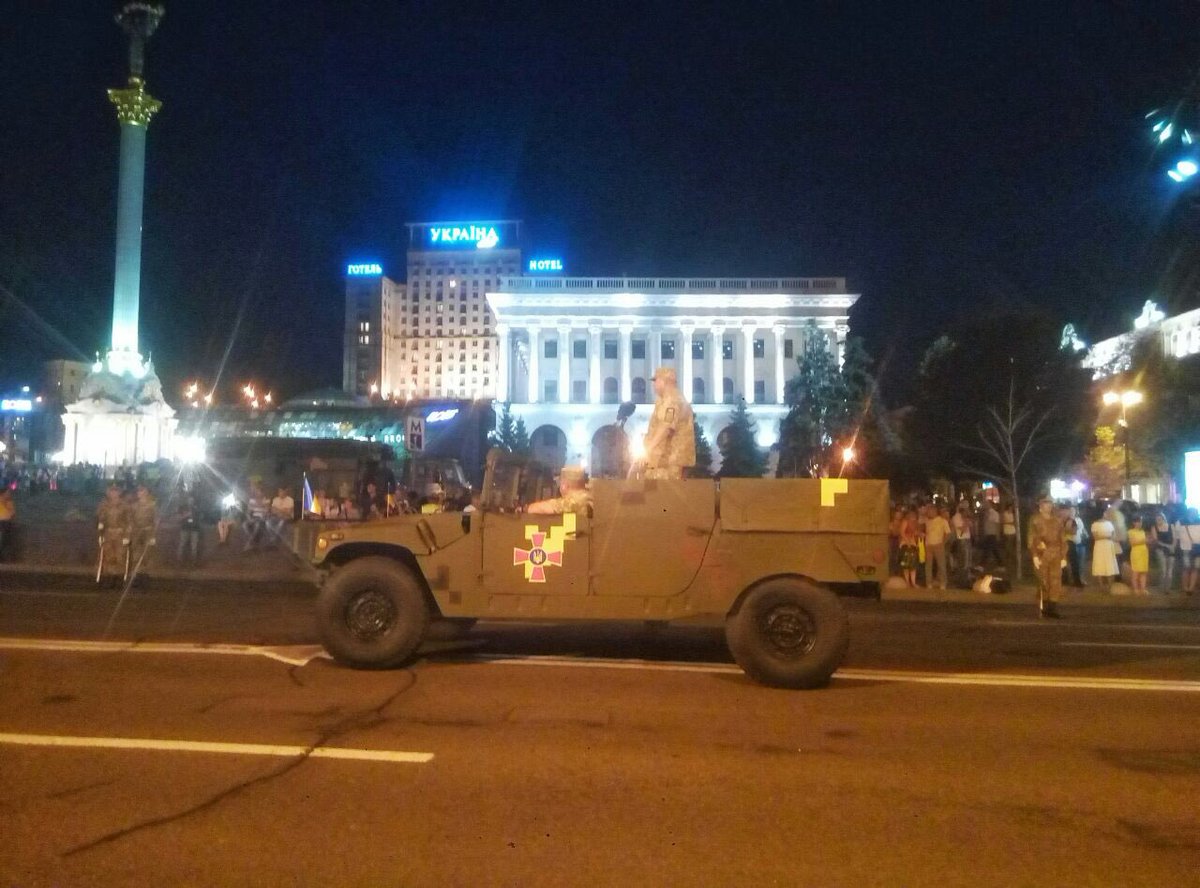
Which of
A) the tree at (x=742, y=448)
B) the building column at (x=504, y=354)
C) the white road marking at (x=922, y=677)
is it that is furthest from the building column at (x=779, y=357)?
the white road marking at (x=922, y=677)

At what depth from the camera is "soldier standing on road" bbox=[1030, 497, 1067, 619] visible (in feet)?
50.2

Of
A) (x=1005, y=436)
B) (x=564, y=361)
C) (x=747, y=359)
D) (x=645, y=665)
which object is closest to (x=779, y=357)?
(x=747, y=359)

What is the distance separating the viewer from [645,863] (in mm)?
4641

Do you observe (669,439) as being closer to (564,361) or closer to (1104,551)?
(1104,551)

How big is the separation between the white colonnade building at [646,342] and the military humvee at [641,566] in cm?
7114

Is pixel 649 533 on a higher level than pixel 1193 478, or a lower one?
lower

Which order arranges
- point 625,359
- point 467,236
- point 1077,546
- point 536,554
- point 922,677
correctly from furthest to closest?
point 467,236 < point 625,359 < point 1077,546 < point 922,677 < point 536,554

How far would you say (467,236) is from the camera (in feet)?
435

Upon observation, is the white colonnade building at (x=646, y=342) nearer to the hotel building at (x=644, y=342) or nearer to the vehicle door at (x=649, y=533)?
the hotel building at (x=644, y=342)

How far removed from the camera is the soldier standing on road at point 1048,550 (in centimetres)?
1529

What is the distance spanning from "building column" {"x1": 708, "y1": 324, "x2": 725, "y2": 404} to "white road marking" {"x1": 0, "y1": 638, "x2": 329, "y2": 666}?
2918 inches

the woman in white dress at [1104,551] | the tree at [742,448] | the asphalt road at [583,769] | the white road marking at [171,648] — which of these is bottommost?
the asphalt road at [583,769]

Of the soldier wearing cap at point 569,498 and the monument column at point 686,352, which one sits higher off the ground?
the monument column at point 686,352

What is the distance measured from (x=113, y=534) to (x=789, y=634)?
14.4m
